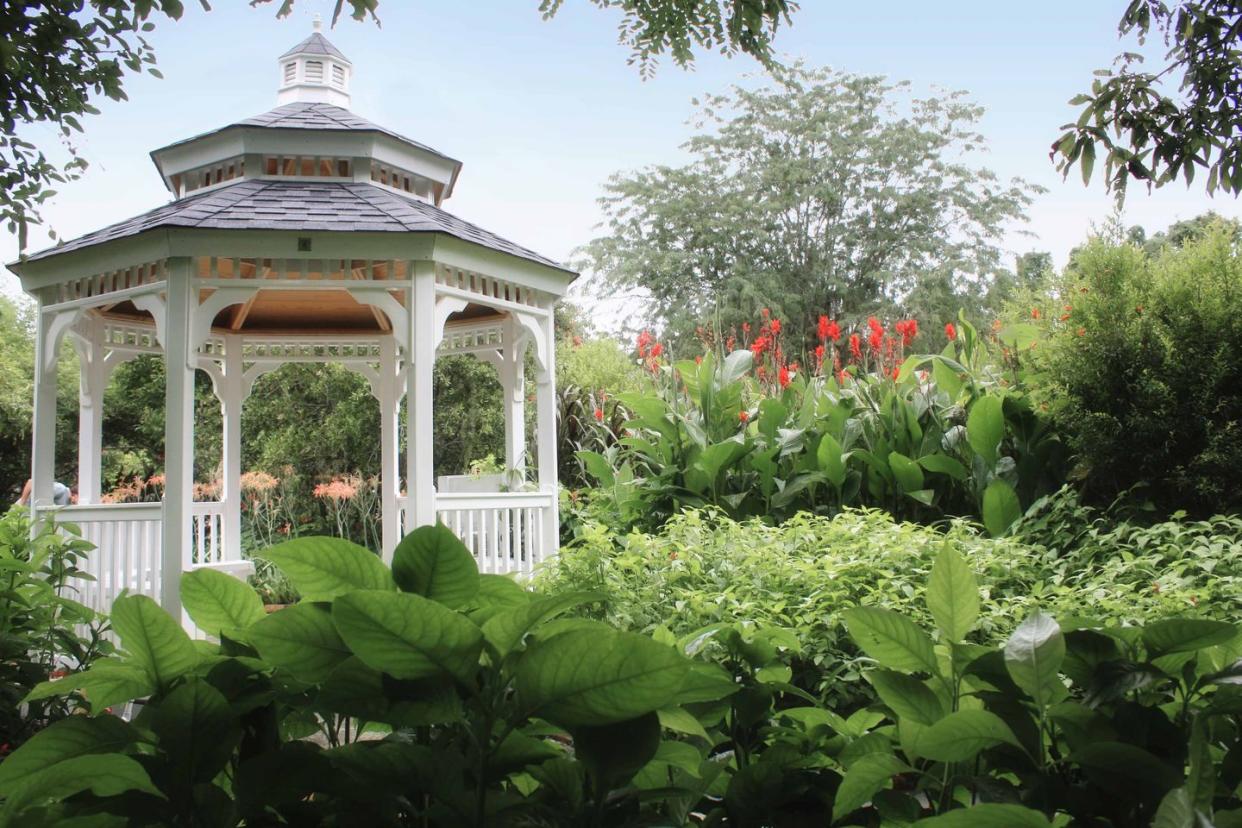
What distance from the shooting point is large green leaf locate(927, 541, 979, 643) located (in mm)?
750

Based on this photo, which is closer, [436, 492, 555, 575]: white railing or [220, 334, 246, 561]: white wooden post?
[436, 492, 555, 575]: white railing

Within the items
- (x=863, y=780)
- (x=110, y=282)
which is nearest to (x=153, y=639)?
(x=863, y=780)

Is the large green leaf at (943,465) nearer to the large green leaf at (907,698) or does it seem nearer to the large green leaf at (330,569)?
the large green leaf at (907,698)

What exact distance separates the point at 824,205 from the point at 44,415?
21032 millimetres

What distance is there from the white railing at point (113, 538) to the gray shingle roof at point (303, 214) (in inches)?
66.9

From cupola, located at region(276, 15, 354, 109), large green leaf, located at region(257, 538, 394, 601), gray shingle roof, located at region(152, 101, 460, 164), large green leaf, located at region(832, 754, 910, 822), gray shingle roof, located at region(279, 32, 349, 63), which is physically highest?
gray shingle roof, located at region(279, 32, 349, 63)

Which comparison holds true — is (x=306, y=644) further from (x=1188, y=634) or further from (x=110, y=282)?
(x=110, y=282)

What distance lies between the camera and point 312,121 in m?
6.96

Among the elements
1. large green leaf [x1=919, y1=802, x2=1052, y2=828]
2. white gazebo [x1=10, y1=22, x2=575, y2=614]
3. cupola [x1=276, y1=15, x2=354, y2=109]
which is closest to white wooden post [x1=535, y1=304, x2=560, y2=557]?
white gazebo [x1=10, y1=22, x2=575, y2=614]

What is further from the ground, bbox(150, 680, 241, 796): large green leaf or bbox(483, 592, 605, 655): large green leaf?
bbox(483, 592, 605, 655): large green leaf

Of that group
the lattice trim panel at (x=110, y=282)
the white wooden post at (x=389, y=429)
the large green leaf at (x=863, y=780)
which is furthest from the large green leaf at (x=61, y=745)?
the white wooden post at (x=389, y=429)

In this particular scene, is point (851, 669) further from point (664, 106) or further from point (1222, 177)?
point (664, 106)

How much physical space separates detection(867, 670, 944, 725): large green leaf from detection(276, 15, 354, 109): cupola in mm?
8038

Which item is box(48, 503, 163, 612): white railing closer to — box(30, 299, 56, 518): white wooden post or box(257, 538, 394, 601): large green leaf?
box(30, 299, 56, 518): white wooden post
